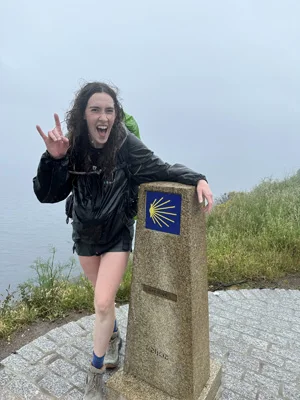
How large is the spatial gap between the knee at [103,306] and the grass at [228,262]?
1914mm

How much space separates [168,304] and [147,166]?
1.03 metres

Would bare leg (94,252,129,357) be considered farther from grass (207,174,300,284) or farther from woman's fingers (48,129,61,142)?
grass (207,174,300,284)

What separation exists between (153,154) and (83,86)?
725 mm

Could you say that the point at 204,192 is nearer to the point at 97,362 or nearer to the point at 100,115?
the point at 100,115

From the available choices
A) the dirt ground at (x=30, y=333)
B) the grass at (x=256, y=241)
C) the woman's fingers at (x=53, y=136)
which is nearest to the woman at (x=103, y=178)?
the woman's fingers at (x=53, y=136)

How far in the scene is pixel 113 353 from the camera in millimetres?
3373

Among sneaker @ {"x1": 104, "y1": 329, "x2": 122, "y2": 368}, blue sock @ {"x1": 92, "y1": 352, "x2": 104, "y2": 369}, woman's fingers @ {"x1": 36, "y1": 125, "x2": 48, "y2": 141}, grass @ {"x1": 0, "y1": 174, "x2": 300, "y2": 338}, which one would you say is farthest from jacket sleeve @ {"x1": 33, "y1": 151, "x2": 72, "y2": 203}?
grass @ {"x1": 0, "y1": 174, "x2": 300, "y2": 338}

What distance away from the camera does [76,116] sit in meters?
2.61

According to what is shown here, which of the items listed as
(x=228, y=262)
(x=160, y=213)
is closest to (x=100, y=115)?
(x=160, y=213)

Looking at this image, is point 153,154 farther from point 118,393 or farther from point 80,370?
point 80,370

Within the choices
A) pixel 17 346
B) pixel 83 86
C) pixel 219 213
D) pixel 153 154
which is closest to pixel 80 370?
pixel 17 346

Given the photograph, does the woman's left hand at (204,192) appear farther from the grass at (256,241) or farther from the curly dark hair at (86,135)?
the grass at (256,241)

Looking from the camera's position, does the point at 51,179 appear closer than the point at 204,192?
No

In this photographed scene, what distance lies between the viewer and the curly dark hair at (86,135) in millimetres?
2568
